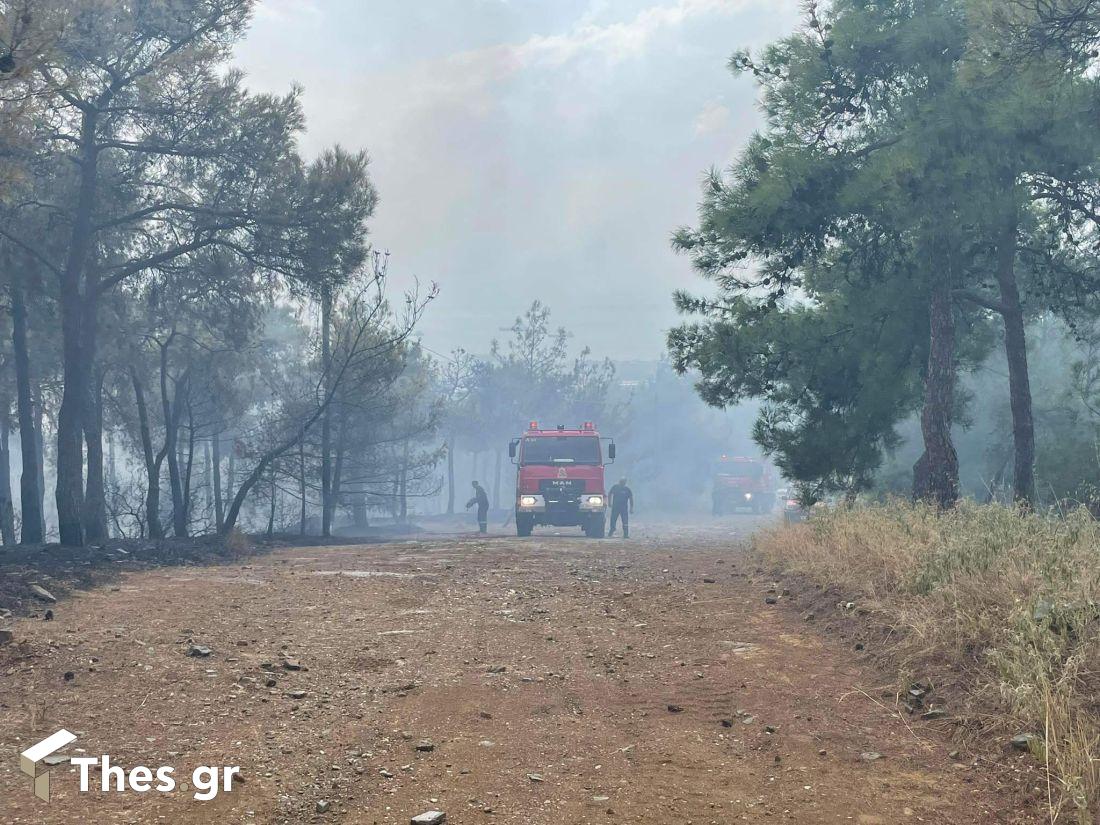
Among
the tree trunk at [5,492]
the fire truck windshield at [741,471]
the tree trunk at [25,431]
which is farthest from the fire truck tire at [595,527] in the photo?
the fire truck windshield at [741,471]

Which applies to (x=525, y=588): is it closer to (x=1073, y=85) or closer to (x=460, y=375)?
(x=1073, y=85)

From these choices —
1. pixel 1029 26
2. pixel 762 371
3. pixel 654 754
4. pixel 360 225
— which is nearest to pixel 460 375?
pixel 360 225

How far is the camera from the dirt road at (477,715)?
4508 millimetres

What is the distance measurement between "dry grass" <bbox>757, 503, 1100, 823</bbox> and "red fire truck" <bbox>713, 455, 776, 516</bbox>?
44.2 meters

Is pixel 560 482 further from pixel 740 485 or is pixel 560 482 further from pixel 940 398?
pixel 740 485

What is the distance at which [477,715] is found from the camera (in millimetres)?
5875

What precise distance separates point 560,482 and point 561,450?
3.05 feet

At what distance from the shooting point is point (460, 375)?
6238 cm

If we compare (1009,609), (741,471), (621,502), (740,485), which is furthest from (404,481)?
(1009,609)

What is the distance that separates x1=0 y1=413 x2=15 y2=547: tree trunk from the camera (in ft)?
73.0

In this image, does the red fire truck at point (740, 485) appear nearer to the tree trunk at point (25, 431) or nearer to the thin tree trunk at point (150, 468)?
the thin tree trunk at point (150, 468)

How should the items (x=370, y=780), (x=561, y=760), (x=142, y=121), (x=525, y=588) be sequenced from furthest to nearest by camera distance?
(x=142, y=121) → (x=525, y=588) → (x=561, y=760) → (x=370, y=780)

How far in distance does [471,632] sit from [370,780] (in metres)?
3.76

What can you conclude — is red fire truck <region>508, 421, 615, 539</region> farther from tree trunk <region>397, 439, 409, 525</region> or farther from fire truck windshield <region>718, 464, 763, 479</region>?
fire truck windshield <region>718, 464, 763, 479</region>
